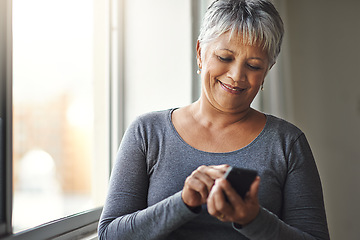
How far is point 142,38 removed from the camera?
68.1 inches

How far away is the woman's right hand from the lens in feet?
2.84

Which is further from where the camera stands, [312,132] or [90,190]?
[312,132]

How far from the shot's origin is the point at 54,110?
150cm

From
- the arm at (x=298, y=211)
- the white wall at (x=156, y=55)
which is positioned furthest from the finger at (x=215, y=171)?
the white wall at (x=156, y=55)

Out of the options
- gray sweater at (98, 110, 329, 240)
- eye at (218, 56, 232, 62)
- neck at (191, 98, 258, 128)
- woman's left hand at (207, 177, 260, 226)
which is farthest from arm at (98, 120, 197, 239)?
eye at (218, 56, 232, 62)

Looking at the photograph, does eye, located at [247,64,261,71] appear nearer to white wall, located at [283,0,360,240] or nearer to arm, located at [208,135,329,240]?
arm, located at [208,135,329,240]

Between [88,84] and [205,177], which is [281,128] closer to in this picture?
[205,177]

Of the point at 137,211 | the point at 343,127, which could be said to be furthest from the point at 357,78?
the point at 137,211

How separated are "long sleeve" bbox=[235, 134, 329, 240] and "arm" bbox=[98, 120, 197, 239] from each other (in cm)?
29

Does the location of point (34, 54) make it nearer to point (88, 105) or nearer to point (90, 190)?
point (88, 105)

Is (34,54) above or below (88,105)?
above

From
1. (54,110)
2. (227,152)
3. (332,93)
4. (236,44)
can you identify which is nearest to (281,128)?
(227,152)

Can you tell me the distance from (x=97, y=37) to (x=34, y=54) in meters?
0.44

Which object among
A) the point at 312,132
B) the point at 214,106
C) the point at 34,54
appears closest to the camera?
the point at 214,106
